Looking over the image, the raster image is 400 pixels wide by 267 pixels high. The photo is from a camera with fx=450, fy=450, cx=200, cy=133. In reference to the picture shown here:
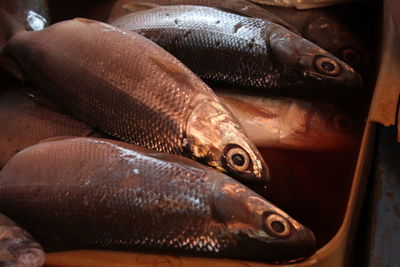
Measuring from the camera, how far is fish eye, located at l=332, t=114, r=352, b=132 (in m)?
1.62

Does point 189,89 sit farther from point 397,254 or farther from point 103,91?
point 397,254

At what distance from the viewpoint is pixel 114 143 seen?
1323 millimetres

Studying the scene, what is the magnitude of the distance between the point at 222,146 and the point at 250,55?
44 cm

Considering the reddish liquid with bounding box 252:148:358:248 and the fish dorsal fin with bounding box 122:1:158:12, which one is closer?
the reddish liquid with bounding box 252:148:358:248

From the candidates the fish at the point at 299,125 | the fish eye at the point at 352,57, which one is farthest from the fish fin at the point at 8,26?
the fish eye at the point at 352,57

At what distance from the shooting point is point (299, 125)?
160 cm

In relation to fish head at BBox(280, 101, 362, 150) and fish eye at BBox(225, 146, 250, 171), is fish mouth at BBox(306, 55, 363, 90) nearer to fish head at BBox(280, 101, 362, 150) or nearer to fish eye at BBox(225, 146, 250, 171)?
fish head at BBox(280, 101, 362, 150)

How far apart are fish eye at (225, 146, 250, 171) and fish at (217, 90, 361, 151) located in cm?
27

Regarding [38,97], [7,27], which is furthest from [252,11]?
[7,27]

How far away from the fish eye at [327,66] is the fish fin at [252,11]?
0.28 m

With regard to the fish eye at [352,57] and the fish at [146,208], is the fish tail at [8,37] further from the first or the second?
the fish eye at [352,57]

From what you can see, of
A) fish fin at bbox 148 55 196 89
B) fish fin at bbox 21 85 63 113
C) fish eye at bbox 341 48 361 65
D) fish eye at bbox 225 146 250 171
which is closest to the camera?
fish eye at bbox 225 146 250 171

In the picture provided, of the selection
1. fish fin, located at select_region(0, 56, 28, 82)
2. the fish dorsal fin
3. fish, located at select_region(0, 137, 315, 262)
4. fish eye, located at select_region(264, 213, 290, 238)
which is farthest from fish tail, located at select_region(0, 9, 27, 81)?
fish eye, located at select_region(264, 213, 290, 238)

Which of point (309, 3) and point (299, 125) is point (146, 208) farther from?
point (309, 3)
